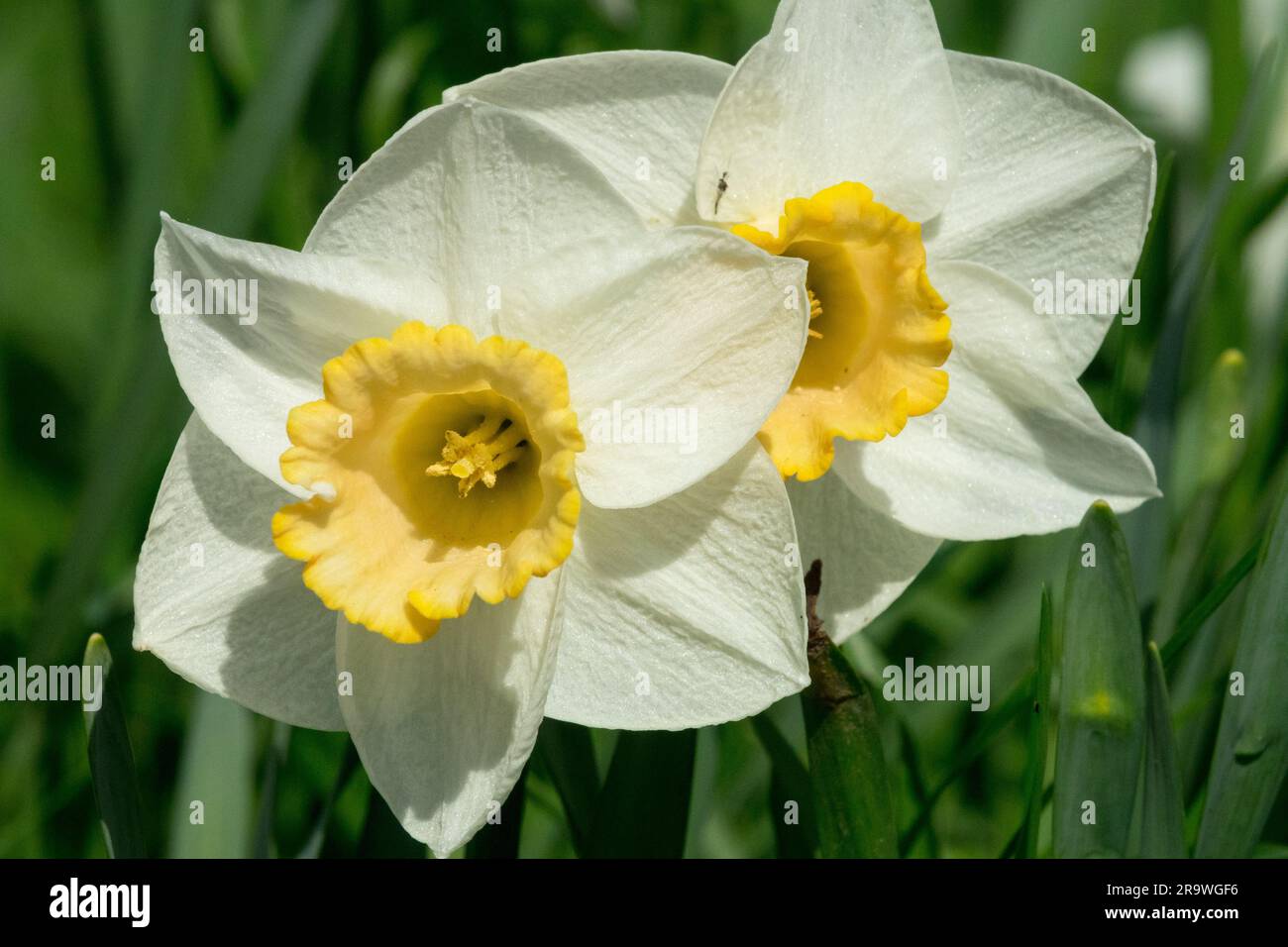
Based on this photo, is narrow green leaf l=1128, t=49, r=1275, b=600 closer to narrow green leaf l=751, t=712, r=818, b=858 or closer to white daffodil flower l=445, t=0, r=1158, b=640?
white daffodil flower l=445, t=0, r=1158, b=640

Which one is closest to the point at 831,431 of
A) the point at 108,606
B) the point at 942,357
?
the point at 942,357

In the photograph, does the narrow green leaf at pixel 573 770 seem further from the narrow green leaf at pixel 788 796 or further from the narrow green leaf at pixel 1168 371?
the narrow green leaf at pixel 1168 371

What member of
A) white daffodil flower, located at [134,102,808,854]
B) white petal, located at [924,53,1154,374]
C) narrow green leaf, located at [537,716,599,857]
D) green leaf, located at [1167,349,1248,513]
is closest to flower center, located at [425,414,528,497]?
white daffodil flower, located at [134,102,808,854]

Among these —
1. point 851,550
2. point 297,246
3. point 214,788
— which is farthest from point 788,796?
point 297,246

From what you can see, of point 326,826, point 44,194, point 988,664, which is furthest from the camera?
point 44,194

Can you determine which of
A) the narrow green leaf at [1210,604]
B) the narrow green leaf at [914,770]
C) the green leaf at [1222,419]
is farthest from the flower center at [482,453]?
the green leaf at [1222,419]
